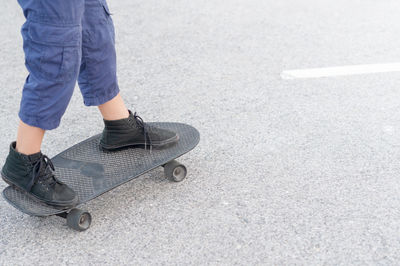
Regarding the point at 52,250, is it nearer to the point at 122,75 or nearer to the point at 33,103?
the point at 33,103

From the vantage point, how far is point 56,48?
209 centimetres

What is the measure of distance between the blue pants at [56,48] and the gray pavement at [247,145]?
0.54 m

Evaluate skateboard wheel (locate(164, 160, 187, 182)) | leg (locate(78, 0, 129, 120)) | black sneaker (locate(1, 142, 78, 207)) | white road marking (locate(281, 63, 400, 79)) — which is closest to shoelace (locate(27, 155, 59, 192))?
black sneaker (locate(1, 142, 78, 207))

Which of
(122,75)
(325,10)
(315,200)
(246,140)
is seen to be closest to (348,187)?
(315,200)

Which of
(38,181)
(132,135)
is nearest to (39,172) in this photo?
(38,181)

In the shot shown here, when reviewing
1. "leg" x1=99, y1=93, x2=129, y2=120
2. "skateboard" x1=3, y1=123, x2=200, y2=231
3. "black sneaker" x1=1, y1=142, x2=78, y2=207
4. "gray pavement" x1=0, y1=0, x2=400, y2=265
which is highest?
"leg" x1=99, y1=93, x2=129, y2=120

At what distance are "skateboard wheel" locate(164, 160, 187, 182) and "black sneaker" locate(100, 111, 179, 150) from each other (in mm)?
118

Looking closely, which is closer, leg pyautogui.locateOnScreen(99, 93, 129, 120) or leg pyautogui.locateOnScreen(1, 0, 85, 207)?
leg pyautogui.locateOnScreen(1, 0, 85, 207)

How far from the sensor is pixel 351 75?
3756 mm

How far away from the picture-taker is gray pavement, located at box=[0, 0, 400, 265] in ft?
7.20

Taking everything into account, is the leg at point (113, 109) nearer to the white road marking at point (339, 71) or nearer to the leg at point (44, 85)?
the leg at point (44, 85)

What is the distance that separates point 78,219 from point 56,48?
2.32 ft

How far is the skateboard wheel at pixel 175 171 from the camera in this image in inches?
102

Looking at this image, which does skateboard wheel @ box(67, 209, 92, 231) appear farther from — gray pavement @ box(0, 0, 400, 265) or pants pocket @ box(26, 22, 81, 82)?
pants pocket @ box(26, 22, 81, 82)
